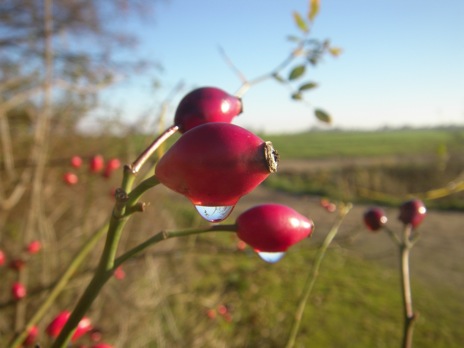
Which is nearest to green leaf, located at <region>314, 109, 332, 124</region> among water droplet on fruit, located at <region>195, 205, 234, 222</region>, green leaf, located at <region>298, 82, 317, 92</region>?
green leaf, located at <region>298, 82, 317, 92</region>

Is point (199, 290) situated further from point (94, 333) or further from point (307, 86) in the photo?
point (307, 86)

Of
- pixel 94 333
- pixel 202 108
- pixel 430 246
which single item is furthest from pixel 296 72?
pixel 430 246

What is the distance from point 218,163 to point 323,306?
16.4ft

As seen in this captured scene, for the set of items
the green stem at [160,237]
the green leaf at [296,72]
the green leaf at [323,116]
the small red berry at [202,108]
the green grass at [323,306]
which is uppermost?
the small red berry at [202,108]

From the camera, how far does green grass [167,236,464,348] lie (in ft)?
12.6

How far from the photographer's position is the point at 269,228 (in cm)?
50

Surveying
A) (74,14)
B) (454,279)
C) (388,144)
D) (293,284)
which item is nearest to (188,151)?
(293,284)

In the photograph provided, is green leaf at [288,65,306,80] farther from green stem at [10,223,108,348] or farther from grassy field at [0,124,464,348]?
green stem at [10,223,108,348]

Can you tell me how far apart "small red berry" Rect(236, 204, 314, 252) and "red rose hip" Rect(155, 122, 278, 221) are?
125 millimetres

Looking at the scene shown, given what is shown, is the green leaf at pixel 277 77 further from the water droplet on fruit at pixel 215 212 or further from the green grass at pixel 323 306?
the green grass at pixel 323 306

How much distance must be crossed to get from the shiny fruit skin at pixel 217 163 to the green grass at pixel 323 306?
2.56m

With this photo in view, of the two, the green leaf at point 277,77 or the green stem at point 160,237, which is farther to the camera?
the green leaf at point 277,77

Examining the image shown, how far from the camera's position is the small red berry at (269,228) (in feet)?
1.64

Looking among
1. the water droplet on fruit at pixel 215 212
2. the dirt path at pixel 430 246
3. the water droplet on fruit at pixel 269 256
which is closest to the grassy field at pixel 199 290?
the dirt path at pixel 430 246
